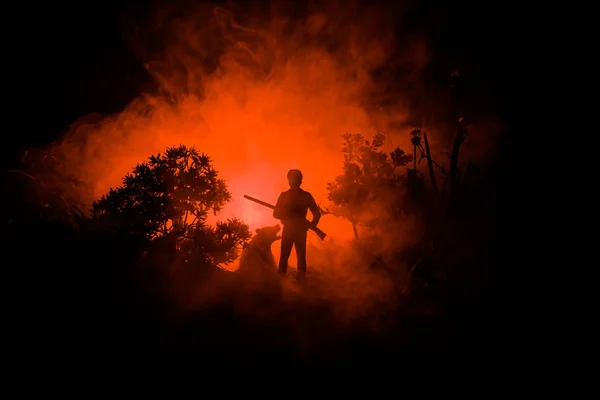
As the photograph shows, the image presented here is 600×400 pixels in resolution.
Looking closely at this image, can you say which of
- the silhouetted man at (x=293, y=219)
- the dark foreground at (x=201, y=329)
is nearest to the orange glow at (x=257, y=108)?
the silhouetted man at (x=293, y=219)

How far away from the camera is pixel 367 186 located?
372 inches

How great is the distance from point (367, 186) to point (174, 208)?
4991 mm

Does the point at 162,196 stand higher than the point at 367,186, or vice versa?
the point at 367,186

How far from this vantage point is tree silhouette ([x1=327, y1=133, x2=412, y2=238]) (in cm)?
930

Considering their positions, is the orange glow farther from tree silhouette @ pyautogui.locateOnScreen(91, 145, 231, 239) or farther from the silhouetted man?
tree silhouette @ pyautogui.locateOnScreen(91, 145, 231, 239)

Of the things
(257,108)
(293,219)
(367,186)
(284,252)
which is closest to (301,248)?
(284,252)

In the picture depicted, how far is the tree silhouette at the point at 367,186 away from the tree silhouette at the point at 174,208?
3.64 m

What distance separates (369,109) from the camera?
439 inches

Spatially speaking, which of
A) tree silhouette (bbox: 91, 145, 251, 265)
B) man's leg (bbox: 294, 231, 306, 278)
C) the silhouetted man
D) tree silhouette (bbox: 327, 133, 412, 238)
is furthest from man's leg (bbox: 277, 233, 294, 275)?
tree silhouette (bbox: 327, 133, 412, 238)

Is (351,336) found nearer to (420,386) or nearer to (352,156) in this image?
(420,386)

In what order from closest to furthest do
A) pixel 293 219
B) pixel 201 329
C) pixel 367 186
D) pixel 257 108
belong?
pixel 201 329, pixel 293 219, pixel 367 186, pixel 257 108

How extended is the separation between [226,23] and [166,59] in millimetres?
2174

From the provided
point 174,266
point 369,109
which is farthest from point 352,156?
point 174,266

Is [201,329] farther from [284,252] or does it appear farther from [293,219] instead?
[293,219]
